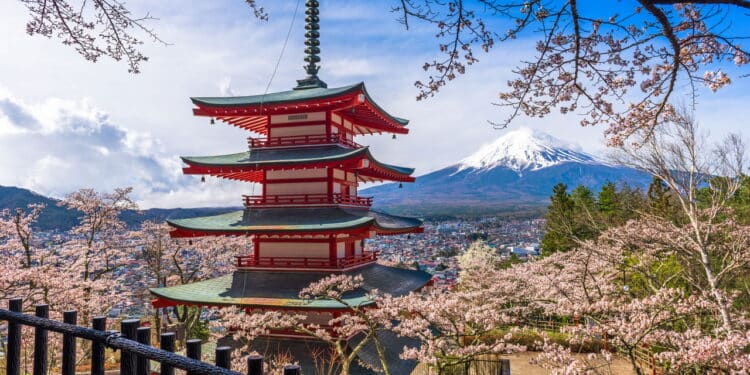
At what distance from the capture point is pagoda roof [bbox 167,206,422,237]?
10594mm

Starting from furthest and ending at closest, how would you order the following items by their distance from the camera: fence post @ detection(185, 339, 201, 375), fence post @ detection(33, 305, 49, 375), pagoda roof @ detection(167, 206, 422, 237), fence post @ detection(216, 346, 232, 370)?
pagoda roof @ detection(167, 206, 422, 237) < fence post @ detection(33, 305, 49, 375) < fence post @ detection(185, 339, 201, 375) < fence post @ detection(216, 346, 232, 370)

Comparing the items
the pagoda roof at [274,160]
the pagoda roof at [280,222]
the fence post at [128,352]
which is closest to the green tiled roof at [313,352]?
the pagoda roof at [280,222]

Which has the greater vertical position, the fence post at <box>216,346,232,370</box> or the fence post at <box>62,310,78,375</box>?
the fence post at <box>216,346,232,370</box>

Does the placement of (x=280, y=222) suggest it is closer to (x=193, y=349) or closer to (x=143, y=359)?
(x=143, y=359)

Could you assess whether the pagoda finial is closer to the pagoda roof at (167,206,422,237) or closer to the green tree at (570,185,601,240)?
the pagoda roof at (167,206,422,237)

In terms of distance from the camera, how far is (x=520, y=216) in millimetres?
92938

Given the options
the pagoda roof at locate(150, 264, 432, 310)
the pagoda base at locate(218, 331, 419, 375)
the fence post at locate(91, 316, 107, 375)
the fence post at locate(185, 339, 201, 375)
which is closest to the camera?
the fence post at locate(185, 339, 201, 375)

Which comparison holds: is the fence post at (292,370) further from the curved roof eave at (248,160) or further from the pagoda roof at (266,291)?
the curved roof eave at (248,160)

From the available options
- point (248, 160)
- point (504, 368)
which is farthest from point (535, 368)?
point (248, 160)

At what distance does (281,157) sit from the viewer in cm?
1180

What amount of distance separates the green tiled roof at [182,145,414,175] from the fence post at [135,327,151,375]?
889 centimetres

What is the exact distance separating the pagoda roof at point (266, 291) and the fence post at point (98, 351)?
775cm

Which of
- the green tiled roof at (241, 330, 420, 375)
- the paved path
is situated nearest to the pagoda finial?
the green tiled roof at (241, 330, 420, 375)

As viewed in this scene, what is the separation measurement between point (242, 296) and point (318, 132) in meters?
4.76
